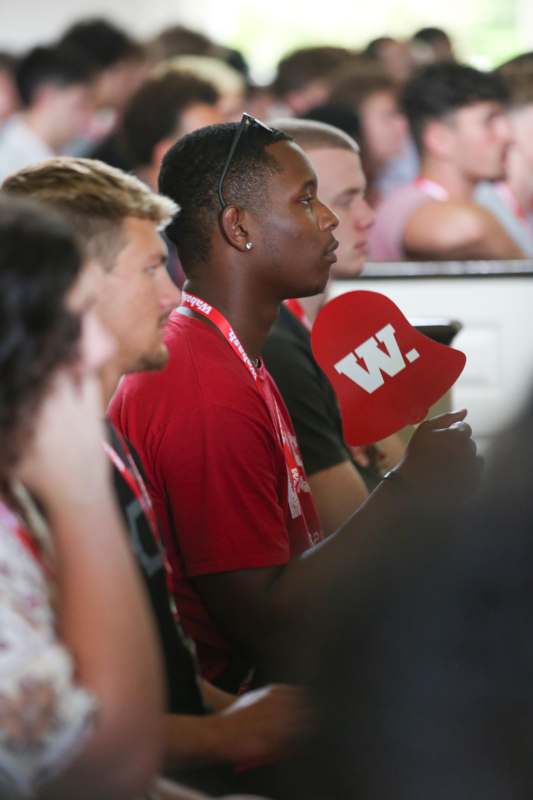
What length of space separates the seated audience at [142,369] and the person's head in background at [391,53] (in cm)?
→ 562

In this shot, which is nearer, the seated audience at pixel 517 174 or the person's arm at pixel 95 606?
the person's arm at pixel 95 606

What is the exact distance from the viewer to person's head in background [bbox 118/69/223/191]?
13.1 ft

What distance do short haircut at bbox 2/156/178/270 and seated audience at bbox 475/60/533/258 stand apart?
2.48 meters

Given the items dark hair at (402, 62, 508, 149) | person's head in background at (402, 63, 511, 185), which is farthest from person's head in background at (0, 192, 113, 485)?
dark hair at (402, 62, 508, 149)

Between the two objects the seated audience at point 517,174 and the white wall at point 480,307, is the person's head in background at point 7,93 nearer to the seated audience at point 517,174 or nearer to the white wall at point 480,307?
the seated audience at point 517,174

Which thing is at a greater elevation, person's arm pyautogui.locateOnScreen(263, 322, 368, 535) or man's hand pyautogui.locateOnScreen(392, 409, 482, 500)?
man's hand pyautogui.locateOnScreen(392, 409, 482, 500)

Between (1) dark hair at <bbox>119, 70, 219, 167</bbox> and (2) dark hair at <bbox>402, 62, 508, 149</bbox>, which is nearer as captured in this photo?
(1) dark hair at <bbox>119, 70, 219, 167</bbox>

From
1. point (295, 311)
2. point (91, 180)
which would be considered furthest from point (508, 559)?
point (295, 311)

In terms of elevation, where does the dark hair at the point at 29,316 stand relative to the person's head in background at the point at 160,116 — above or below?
above

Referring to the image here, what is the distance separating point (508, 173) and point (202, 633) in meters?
2.92

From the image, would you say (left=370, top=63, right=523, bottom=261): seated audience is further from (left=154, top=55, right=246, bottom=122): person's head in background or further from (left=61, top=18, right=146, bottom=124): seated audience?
(left=61, top=18, right=146, bottom=124): seated audience

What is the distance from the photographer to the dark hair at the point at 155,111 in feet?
13.2

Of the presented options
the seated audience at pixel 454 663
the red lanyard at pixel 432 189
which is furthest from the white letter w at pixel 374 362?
the red lanyard at pixel 432 189

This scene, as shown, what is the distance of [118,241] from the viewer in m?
1.51
